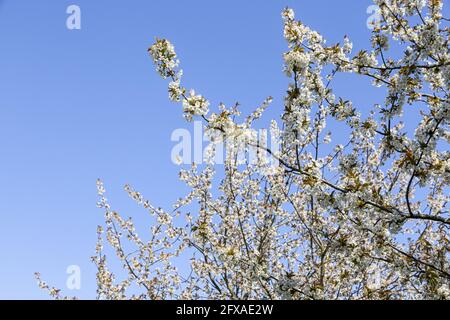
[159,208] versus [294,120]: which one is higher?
[159,208]

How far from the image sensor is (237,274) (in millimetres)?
9367

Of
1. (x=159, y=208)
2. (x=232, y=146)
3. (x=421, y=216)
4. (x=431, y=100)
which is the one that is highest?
(x=159, y=208)
